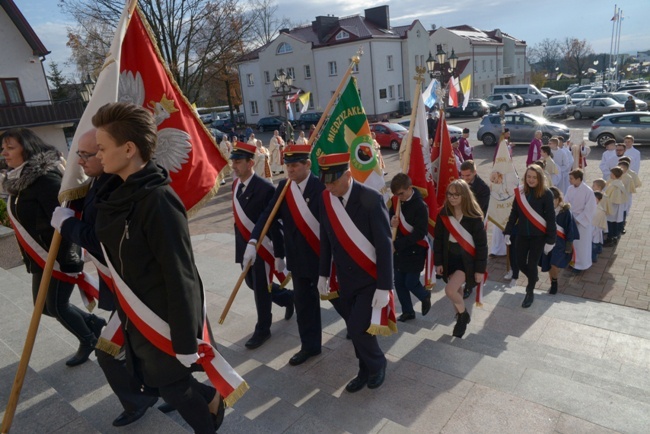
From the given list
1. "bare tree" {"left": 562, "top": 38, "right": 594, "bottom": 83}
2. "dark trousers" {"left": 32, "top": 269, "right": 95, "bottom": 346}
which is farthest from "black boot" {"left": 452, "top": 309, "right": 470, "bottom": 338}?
"bare tree" {"left": 562, "top": 38, "right": 594, "bottom": 83}

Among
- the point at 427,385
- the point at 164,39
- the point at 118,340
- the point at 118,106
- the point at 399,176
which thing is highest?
the point at 164,39

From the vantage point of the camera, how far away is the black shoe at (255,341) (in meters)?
4.73

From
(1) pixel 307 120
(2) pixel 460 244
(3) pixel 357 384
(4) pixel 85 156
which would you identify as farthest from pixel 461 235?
(1) pixel 307 120

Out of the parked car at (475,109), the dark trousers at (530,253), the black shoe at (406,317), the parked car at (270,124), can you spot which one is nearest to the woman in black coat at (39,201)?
the black shoe at (406,317)

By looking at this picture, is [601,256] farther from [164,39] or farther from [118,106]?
[164,39]

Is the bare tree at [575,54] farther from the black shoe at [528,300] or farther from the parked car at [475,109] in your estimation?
the black shoe at [528,300]

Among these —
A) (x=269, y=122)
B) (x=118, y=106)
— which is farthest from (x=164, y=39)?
(x=118, y=106)

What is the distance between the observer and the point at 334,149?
532 cm

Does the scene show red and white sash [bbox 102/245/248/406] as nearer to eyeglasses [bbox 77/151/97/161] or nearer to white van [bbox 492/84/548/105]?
eyeglasses [bbox 77/151/97/161]

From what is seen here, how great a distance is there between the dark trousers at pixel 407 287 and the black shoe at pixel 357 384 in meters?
1.68

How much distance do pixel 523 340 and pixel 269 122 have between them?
35820mm

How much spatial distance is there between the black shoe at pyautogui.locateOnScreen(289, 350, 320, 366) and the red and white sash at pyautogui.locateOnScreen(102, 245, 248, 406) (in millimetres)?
1602

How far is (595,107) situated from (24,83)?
106ft

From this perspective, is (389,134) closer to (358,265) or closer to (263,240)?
(263,240)
